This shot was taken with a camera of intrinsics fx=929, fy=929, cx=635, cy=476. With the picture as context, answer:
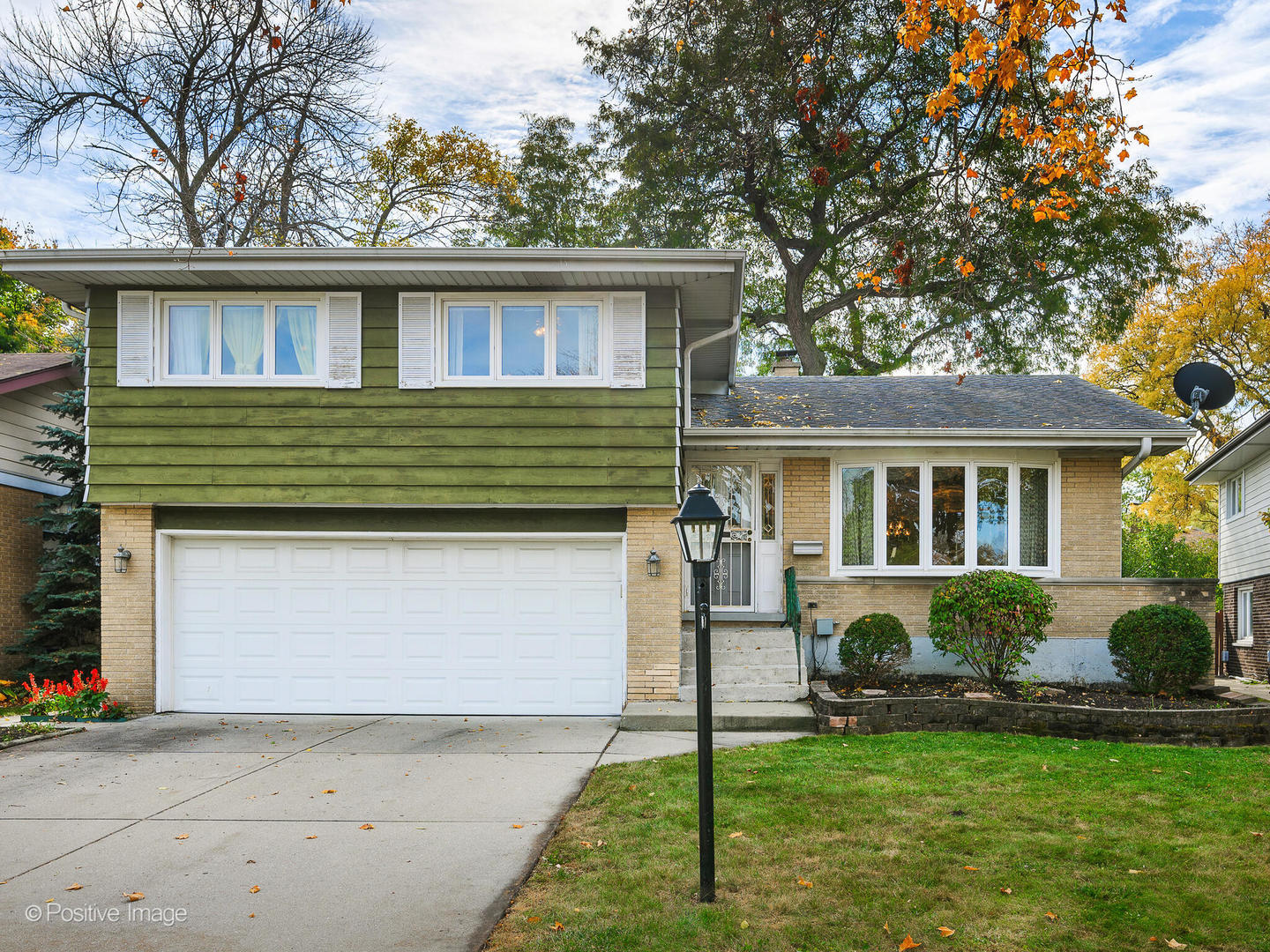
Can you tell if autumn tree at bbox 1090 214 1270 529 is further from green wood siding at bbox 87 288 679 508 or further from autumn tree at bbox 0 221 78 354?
autumn tree at bbox 0 221 78 354

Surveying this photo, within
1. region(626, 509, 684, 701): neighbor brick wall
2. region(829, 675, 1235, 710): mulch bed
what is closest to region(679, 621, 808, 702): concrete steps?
region(626, 509, 684, 701): neighbor brick wall

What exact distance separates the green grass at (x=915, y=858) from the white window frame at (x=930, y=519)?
4674mm

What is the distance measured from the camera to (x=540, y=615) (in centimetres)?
1110

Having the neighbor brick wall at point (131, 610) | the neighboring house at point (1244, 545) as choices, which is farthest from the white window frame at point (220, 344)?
the neighboring house at point (1244, 545)

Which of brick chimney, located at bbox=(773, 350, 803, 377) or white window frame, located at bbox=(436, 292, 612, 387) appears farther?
brick chimney, located at bbox=(773, 350, 803, 377)

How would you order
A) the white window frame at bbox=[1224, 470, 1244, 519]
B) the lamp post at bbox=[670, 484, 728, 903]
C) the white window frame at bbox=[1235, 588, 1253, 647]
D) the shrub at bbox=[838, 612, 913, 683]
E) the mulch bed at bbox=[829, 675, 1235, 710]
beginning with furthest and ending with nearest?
1. the white window frame at bbox=[1224, 470, 1244, 519]
2. the white window frame at bbox=[1235, 588, 1253, 647]
3. the shrub at bbox=[838, 612, 913, 683]
4. the mulch bed at bbox=[829, 675, 1235, 710]
5. the lamp post at bbox=[670, 484, 728, 903]

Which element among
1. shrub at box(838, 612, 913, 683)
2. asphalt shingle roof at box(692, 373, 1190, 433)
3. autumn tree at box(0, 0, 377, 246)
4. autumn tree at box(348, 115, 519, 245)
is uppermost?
autumn tree at box(348, 115, 519, 245)

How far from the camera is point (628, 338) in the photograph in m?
10.8

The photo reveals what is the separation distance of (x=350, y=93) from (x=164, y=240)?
132 inches

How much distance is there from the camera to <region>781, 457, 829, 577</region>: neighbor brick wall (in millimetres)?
12828

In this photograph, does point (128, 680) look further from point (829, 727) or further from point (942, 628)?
point (942, 628)

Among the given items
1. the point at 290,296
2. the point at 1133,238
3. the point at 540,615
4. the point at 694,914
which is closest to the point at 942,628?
the point at 540,615

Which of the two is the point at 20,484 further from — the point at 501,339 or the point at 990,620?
the point at 990,620

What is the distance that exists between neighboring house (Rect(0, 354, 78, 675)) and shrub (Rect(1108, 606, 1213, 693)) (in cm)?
1537
